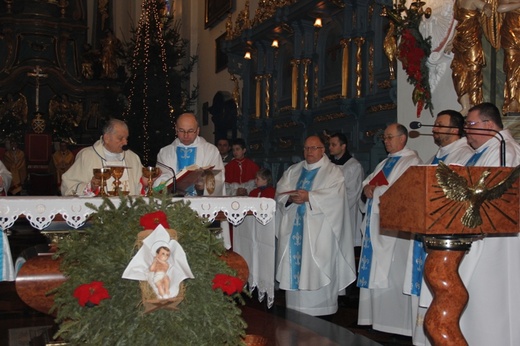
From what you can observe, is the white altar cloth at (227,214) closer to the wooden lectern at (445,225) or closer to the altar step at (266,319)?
the altar step at (266,319)

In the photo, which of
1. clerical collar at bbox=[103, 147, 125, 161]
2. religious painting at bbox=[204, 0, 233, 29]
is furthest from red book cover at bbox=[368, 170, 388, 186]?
religious painting at bbox=[204, 0, 233, 29]

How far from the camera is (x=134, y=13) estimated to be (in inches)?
833

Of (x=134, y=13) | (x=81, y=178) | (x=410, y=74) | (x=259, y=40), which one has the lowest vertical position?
(x=81, y=178)

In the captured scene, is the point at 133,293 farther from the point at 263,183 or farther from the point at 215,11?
the point at 215,11

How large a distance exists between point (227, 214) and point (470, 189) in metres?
1.94

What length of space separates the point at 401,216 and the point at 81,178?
2.90 m

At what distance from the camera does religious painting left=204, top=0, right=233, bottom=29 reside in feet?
46.9

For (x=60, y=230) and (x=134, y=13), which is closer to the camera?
(x=60, y=230)

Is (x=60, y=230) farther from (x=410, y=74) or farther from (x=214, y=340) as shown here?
(x=410, y=74)

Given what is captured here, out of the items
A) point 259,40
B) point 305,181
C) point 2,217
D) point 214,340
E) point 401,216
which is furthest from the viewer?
point 259,40

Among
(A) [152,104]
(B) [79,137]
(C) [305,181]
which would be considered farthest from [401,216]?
(B) [79,137]

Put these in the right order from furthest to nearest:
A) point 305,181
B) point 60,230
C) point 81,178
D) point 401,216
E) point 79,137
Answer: point 79,137 < point 305,181 < point 81,178 < point 60,230 < point 401,216

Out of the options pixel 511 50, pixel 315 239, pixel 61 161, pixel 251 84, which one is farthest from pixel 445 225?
pixel 61 161

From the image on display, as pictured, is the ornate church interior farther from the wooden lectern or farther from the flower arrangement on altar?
the wooden lectern
